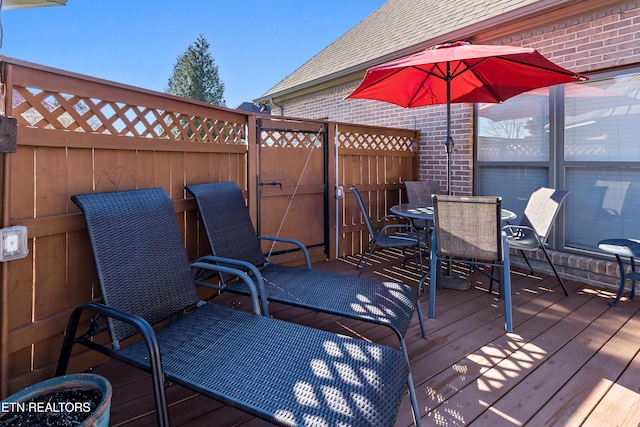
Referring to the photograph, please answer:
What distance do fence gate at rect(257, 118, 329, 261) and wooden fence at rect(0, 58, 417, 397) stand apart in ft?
3.47

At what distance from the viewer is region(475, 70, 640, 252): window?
11.8ft

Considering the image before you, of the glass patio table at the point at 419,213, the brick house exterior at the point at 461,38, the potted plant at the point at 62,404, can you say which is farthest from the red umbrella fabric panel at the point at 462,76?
the potted plant at the point at 62,404

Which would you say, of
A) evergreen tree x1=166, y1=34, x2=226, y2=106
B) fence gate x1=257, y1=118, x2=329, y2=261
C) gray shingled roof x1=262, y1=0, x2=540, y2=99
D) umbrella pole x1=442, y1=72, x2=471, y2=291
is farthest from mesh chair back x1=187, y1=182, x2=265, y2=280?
evergreen tree x1=166, y1=34, x2=226, y2=106

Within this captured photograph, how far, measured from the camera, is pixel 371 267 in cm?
450

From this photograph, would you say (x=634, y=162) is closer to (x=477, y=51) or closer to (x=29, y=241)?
(x=477, y=51)

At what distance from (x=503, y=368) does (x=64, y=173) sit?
2738 mm

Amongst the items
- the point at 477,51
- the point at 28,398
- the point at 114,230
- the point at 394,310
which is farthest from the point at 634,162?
the point at 28,398

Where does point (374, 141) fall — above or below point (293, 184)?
above

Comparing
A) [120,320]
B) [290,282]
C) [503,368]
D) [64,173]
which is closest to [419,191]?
[290,282]

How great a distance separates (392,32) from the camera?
6.91 metres

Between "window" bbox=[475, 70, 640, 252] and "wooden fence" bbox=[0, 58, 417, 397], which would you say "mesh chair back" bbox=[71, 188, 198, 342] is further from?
"window" bbox=[475, 70, 640, 252]

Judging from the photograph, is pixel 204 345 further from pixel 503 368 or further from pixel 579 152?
pixel 579 152

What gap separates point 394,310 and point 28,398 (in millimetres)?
1730

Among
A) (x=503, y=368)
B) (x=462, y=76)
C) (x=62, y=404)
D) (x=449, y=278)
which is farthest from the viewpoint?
(x=462, y=76)
